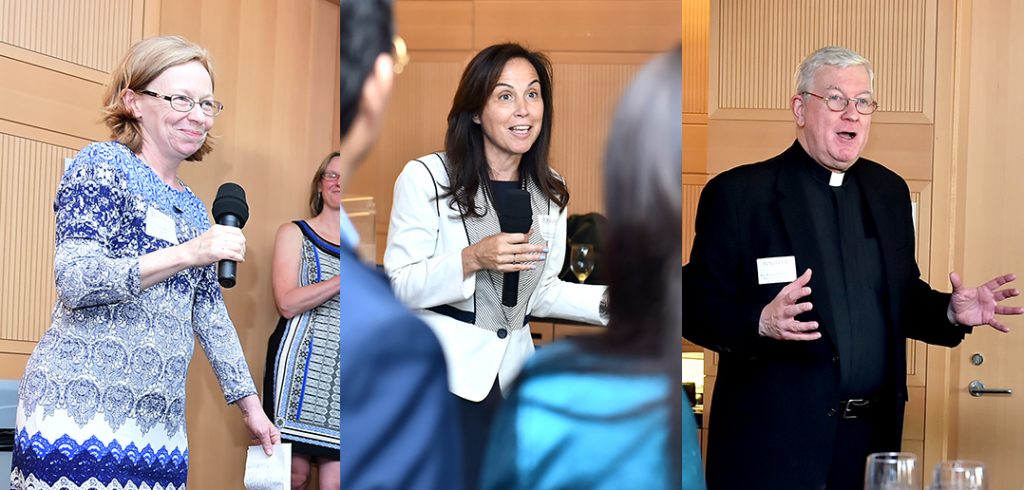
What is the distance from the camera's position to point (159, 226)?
253 cm

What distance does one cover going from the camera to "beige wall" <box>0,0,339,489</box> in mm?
3701

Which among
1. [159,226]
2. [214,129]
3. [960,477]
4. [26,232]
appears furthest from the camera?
[214,129]

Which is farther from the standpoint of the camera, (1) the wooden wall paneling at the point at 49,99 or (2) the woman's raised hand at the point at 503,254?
(1) the wooden wall paneling at the point at 49,99

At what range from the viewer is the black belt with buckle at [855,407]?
3.22 metres

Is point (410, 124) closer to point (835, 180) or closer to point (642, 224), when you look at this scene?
point (642, 224)

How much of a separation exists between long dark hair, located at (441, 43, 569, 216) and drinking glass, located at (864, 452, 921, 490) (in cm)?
96

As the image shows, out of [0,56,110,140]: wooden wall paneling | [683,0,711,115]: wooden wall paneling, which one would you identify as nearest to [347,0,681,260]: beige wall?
[0,56,110,140]: wooden wall paneling

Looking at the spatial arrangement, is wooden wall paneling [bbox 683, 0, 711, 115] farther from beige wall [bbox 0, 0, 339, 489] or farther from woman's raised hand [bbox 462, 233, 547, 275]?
woman's raised hand [bbox 462, 233, 547, 275]

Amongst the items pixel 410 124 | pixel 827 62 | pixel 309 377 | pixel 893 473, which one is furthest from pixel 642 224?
pixel 309 377

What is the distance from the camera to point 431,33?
7.96ft

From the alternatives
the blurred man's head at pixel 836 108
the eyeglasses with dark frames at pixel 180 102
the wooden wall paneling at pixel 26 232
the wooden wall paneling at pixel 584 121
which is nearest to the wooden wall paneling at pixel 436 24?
the wooden wall paneling at pixel 584 121

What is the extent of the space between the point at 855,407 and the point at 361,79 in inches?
69.1

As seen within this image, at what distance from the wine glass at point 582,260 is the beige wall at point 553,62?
0.08m

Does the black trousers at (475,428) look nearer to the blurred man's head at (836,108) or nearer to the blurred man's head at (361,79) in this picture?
the blurred man's head at (361,79)
